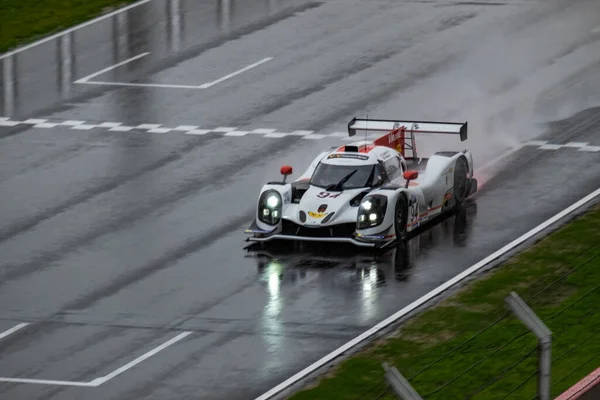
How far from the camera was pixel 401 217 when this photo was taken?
25438 mm

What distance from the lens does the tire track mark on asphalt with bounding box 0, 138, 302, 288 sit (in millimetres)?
25234

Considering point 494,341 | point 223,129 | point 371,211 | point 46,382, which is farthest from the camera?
point 223,129

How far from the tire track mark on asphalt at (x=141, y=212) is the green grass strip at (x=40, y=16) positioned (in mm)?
12420

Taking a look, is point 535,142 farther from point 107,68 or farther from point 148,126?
point 107,68

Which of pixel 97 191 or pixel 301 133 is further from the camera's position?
pixel 301 133

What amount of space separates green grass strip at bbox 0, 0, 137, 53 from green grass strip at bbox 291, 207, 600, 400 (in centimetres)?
2103

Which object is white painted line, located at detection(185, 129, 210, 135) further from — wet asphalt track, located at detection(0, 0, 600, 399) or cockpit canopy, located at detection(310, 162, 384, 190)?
cockpit canopy, located at detection(310, 162, 384, 190)

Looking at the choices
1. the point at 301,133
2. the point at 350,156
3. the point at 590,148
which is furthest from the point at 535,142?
the point at 350,156

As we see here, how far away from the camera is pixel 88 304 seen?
913 inches

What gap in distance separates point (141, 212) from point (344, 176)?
4.15 m

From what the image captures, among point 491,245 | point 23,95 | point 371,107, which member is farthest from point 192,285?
point 23,95

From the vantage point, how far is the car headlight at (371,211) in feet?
81.5

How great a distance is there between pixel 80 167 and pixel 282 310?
9845mm

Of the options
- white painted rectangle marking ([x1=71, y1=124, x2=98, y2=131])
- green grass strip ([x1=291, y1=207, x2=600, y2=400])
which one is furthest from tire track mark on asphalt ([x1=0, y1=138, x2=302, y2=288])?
green grass strip ([x1=291, y1=207, x2=600, y2=400])
